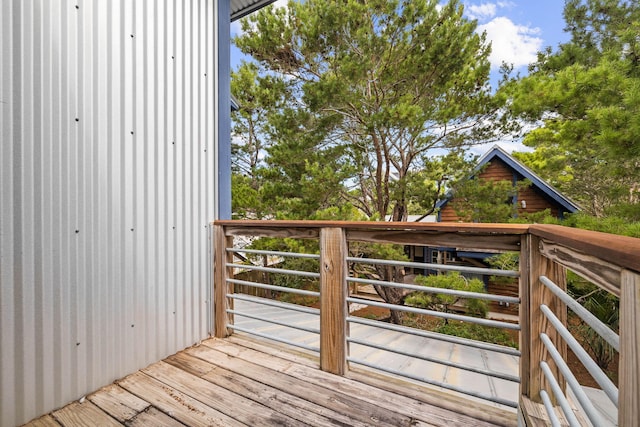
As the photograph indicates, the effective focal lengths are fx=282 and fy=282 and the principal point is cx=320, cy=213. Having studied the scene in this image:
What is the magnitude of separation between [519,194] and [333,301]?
23.6ft

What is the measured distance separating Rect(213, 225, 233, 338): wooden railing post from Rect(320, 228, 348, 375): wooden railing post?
88 cm

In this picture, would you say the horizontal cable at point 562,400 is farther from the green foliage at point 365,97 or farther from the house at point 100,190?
the green foliage at point 365,97

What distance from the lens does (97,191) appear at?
1.57m

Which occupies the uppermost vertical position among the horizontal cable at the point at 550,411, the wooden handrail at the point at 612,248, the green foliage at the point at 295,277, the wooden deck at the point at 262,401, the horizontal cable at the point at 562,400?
the wooden handrail at the point at 612,248

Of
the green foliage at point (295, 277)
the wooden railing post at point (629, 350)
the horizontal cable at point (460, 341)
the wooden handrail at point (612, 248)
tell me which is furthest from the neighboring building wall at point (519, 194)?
the wooden railing post at point (629, 350)

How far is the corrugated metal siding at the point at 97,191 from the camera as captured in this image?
50.5 inches

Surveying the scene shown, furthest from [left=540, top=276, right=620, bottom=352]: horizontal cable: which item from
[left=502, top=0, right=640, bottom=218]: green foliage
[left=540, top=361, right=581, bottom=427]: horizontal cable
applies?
[left=502, top=0, right=640, bottom=218]: green foliage

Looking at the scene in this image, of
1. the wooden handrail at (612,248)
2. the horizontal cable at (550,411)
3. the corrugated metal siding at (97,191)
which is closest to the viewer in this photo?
the wooden handrail at (612,248)

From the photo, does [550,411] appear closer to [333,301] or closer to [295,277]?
[333,301]

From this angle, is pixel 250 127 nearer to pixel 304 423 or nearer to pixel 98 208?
pixel 98 208

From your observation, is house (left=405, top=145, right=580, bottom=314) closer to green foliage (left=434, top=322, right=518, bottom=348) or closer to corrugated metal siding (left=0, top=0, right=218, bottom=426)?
green foliage (left=434, top=322, right=518, bottom=348)

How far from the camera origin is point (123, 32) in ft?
5.45

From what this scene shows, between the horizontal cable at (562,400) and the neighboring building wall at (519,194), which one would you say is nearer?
the horizontal cable at (562,400)

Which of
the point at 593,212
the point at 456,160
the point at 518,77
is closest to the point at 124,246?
the point at 456,160
